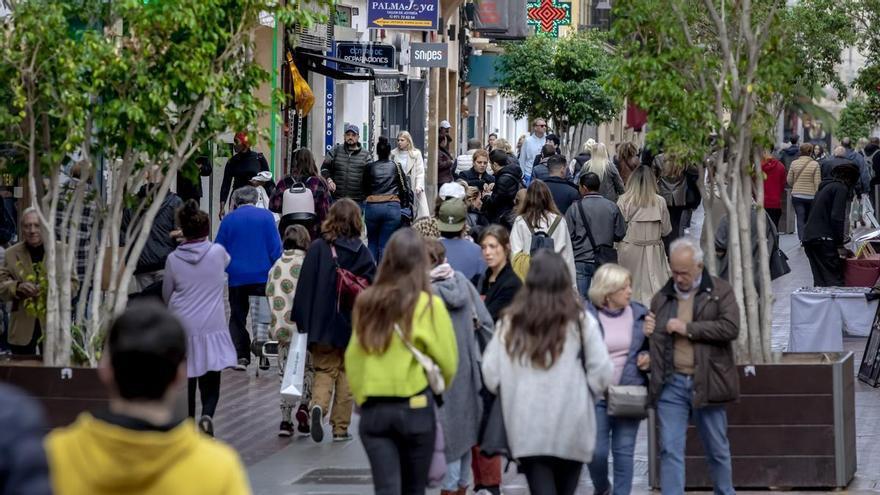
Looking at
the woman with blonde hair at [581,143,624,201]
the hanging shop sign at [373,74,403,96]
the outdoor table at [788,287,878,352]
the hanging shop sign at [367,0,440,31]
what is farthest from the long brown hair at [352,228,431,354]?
the hanging shop sign at [373,74,403,96]

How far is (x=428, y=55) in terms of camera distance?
30203 millimetres

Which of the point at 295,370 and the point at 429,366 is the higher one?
the point at 429,366

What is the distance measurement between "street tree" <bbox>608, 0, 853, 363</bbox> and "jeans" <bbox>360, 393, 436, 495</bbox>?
3.32m

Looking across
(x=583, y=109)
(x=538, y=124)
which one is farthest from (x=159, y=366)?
(x=583, y=109)

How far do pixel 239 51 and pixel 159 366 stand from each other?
722 centimetres

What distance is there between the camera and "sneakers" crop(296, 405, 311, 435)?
11.8 meters

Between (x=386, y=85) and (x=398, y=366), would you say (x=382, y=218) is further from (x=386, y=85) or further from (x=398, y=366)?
(x=386, y=85)

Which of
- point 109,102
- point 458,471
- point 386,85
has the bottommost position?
point 458,471

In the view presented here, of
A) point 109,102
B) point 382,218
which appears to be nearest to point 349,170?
point 382,218

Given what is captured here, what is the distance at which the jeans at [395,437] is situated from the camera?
24.2ft

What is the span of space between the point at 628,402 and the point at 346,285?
289 centimetres

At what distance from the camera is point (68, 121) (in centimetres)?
1002

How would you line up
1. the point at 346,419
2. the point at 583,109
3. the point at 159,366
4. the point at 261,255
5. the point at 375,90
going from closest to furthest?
1. the point at 159,366
2. the point at 346,419
3. the point at 261,255
4. the point at 375,90
5. the point at 583,109

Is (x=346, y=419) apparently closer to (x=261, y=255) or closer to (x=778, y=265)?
(x=261, y=255)
